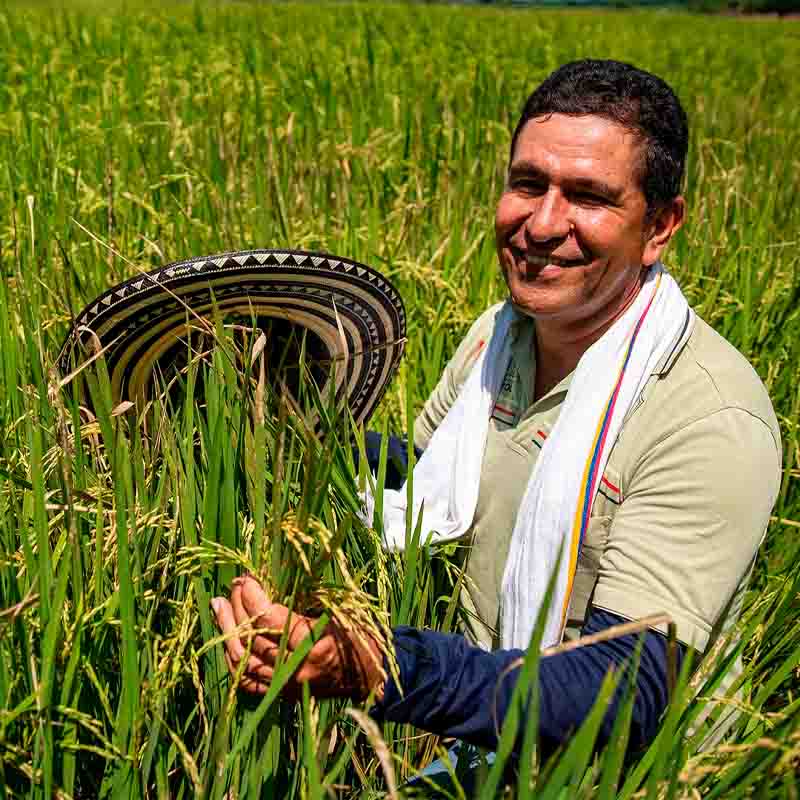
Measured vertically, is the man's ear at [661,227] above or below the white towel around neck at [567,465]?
above

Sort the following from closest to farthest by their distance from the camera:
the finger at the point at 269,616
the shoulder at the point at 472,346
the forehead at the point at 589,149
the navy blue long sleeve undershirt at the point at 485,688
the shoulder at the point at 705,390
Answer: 1. the finger at the point at 269,616
2. the navy blue long sleeve undershirt at the point at 485,688
3. the shoulder at the point at 705,390
4. the forehead at the point at 589,149
5. the shoulder at the point at 472,346

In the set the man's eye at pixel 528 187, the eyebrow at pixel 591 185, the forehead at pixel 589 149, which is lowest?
the man's eye at pixel 528 187

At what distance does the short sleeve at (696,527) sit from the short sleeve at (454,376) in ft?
2.16

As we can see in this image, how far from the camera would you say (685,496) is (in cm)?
143

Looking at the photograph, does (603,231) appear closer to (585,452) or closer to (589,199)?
(589,199)

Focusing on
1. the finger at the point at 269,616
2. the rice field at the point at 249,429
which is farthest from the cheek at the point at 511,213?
the finger at the point at 269,616

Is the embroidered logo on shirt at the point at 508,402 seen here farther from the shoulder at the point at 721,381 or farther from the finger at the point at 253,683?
the finger at the point at 253,683

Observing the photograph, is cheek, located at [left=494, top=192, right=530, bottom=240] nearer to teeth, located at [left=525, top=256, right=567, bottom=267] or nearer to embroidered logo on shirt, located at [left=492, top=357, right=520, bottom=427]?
teeth, located at [left=525, top=256, right=567, bottom=267]

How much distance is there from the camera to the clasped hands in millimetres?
1124

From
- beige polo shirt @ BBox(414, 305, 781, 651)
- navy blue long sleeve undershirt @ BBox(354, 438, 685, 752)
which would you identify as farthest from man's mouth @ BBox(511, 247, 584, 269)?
navy blue long sleeve undershirt @ BBox(354, 438, 685, 752)

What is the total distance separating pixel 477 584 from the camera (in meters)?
1.82

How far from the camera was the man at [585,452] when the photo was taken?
1254 mm

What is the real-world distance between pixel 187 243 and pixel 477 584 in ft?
4.53

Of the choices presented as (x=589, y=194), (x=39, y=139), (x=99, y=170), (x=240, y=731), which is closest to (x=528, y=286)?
(x=589, y=194)
